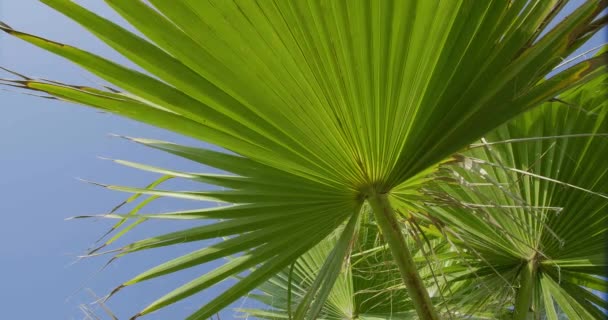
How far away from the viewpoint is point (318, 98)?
1200mm

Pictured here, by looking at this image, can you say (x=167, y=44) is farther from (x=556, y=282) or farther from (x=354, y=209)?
(x=556, y=282)

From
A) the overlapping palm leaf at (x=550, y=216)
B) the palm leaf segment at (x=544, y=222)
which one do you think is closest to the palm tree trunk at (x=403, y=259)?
the palm leaf segment at (x=544, y=222)

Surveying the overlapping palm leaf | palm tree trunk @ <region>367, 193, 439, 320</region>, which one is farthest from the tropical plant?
the overlapping palm leaf

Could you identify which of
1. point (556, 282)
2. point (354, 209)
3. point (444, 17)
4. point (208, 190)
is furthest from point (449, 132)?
point (556, 282)

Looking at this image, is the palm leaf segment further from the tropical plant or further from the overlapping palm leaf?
the tropical plant

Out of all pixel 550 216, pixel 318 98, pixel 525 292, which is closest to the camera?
pixel 318 98

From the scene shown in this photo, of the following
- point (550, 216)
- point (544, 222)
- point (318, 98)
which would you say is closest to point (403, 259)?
point (318, 98)

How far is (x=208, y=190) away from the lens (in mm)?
1396

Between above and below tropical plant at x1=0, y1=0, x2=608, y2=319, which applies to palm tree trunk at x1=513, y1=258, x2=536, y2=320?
below

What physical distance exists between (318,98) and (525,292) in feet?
3.02

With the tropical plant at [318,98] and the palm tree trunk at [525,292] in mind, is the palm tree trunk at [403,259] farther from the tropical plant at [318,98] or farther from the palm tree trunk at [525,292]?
the palm tree trunk at [525,292]

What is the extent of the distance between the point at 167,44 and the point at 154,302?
→ 62cm

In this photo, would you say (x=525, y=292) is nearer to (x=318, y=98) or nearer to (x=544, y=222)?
(x=544, y=222)

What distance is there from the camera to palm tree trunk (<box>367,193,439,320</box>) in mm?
1247
